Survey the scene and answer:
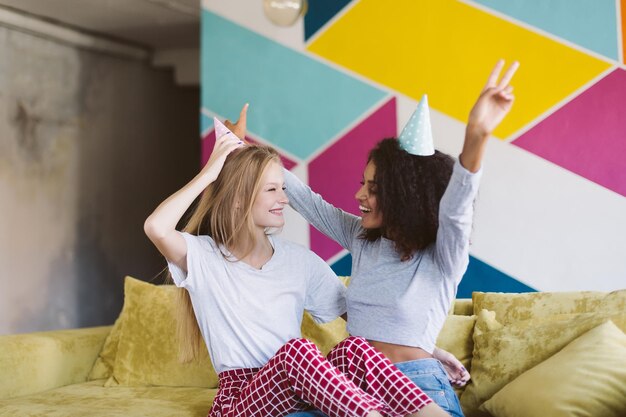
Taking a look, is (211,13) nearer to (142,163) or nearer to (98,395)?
(98,395)

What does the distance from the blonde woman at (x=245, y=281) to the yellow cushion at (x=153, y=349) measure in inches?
21.8

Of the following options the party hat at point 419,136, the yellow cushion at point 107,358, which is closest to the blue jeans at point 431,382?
the party hat at point 419,136

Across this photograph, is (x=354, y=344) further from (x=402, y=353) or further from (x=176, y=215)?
(x=176, y=215)

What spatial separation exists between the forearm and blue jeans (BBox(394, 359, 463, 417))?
693mm

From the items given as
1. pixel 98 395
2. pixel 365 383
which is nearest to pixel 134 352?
pixel 98 395

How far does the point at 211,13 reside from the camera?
4.25 m

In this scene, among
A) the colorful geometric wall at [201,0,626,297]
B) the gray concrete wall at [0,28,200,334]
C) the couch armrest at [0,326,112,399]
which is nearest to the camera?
the couch armrest at [0,326,112,399]

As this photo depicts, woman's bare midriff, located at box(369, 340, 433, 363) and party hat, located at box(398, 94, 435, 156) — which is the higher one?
party hat, located at box(398, 94, 435, 156)

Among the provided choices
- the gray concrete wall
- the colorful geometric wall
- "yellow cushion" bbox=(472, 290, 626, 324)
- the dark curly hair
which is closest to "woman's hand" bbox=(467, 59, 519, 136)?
the dark curly hair

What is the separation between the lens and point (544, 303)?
107 inches

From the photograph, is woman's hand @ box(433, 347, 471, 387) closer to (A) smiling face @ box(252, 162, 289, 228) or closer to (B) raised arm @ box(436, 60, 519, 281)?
(B) raised arm @ box(436, 60, 519, 281)

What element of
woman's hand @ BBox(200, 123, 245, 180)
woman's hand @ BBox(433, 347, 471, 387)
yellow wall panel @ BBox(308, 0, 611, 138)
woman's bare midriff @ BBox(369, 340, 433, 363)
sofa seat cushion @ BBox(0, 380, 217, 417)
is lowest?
sofa seat cushion @ BBox(0, 380, 217, 417)

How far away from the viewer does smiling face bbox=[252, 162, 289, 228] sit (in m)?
2.43

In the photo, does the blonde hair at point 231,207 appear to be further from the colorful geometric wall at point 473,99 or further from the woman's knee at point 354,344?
the colorful geometric wall at point 473,99
